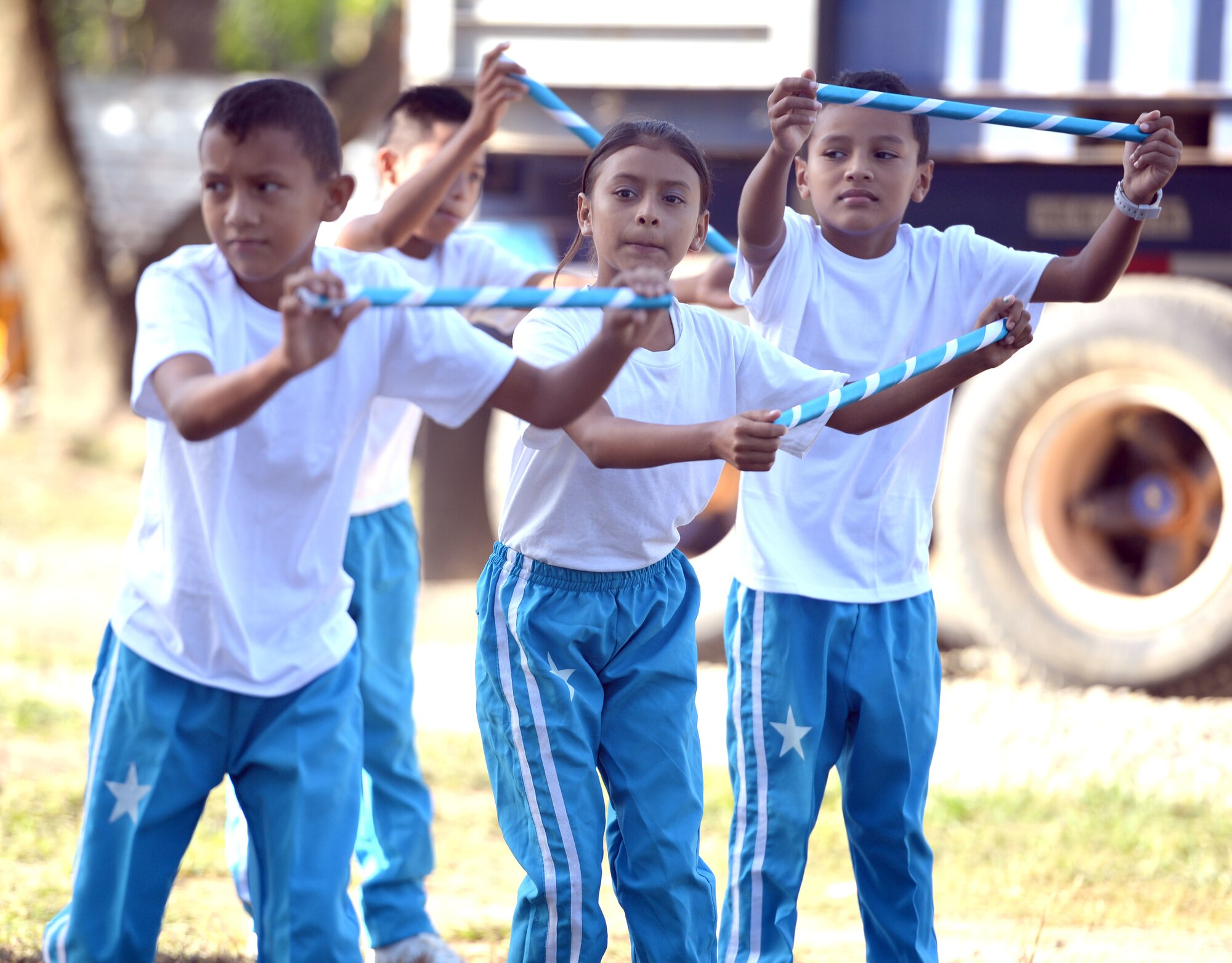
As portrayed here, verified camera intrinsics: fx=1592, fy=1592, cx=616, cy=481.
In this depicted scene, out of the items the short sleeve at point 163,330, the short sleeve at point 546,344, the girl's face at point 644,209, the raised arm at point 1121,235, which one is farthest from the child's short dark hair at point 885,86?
the short sleeve at point 163,330

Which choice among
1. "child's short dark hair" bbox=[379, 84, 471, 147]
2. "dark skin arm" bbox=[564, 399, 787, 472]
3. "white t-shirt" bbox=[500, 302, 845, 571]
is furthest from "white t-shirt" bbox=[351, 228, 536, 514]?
"dark skin arm" bbox=[564, 399, 787, 472]

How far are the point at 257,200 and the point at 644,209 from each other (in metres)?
0.55

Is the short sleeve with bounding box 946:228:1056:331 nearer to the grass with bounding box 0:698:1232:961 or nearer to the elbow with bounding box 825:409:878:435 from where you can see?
the elbow with bounding box 825:409:878:435

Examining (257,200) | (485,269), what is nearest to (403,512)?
(485,269)

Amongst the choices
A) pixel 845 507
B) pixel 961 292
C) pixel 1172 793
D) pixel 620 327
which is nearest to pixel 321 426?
pixel 620 327

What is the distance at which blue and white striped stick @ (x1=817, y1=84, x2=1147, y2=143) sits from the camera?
7.84 ft

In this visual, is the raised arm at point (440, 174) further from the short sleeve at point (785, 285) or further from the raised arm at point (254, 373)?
the raised arm at point (254, 373)

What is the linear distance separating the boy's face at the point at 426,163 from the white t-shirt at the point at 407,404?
0.17 ft

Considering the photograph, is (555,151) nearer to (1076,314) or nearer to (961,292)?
(1076,314)

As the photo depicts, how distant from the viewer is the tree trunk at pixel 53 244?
8.51 metres

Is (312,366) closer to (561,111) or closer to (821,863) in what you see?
(561,111)

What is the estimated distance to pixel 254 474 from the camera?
6.82 ft

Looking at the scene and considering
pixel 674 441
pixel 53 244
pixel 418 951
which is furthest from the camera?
pixel 53 244

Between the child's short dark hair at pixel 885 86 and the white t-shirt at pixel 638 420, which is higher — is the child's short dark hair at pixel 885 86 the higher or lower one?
the higher one
